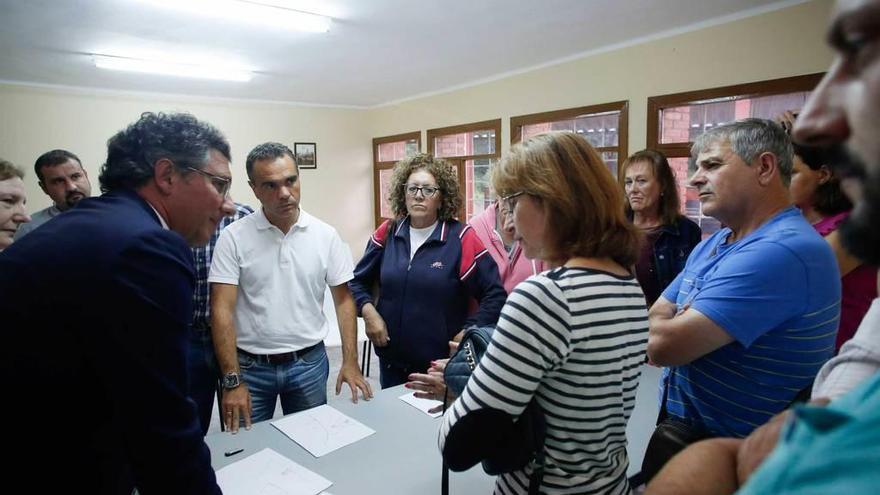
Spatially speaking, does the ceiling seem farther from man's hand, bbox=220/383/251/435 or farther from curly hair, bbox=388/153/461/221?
man's hand, bbox=220/383/251/435

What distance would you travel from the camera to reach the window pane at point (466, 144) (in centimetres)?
647

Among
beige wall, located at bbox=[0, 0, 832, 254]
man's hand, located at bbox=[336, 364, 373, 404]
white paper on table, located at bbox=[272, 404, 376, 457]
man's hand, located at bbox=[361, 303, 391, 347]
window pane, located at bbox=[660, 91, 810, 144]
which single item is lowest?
white paper on table, located at bbox=[272, 404, 376, 457]

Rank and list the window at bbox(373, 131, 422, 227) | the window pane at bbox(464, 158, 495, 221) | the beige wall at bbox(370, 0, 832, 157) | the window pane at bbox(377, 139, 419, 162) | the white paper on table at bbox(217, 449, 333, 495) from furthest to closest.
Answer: the window at bbox(373, 131, 422, 227)
the window pane at bbox(377, 139, 419, 162)
the window pane at bbox(464, 158, 495, 221)
the beige wall at bbox(370, 0, 832, 157)
the white paper on table at bbox(217, 449, 333, 495)

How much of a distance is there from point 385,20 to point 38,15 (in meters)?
2.63

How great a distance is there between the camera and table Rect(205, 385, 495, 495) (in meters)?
1.23

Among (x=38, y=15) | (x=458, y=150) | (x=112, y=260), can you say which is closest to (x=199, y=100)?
(x=38, y=15)

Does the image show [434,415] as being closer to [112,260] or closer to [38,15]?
[112,260]

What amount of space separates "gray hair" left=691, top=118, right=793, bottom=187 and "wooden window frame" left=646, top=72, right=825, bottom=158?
2.40 meters

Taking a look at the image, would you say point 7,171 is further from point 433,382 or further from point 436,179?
point 433,382

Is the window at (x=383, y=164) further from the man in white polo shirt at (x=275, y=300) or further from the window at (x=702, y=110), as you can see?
the man in white polo shirt at (x=275, y=300)

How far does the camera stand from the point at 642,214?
108 inches

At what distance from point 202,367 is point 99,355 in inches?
52.3

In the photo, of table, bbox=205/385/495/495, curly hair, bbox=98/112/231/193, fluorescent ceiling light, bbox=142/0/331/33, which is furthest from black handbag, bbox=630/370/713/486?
fluorescent ceiling light, bbox=142/0/331/33

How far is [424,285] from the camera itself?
205 cm
